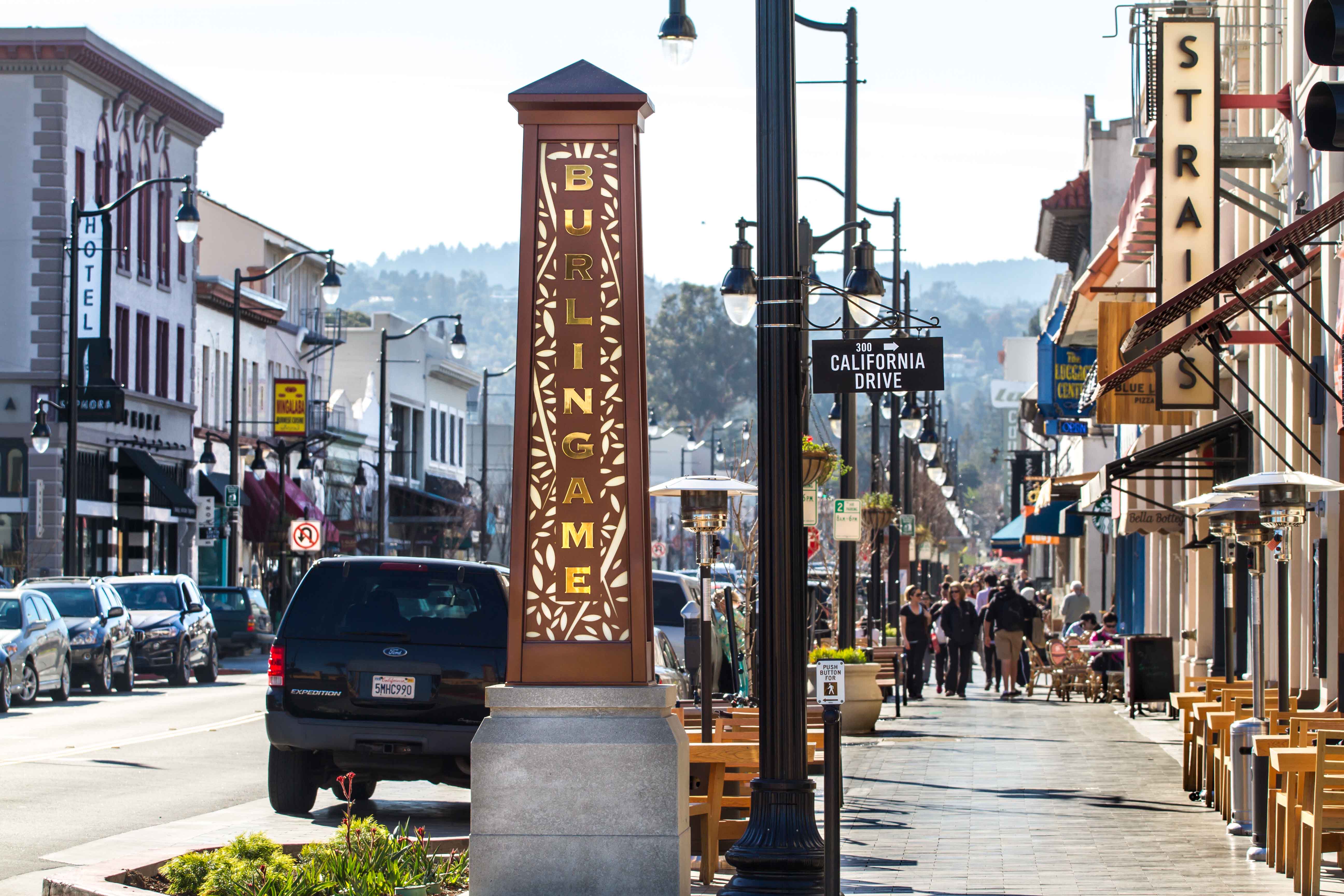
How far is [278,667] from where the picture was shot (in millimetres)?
13938

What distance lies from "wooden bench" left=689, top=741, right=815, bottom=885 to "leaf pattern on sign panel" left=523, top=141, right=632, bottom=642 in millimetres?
2245

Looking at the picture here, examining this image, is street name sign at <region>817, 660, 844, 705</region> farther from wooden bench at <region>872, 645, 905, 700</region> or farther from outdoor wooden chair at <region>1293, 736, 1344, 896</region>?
wooden bench at <region>872, 645, 905, 700</region>

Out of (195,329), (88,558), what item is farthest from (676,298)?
(88,558)

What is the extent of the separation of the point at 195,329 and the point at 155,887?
48554mm

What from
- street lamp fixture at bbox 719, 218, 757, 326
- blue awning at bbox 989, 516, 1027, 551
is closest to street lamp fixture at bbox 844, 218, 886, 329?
street lamp fixture at bbox 719, 218, 757, 326

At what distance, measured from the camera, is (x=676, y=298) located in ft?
473

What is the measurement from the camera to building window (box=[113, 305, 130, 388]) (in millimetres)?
49188

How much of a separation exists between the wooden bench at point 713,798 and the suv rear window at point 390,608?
283 cm

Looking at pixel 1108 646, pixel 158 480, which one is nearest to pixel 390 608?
pixel 1108 646

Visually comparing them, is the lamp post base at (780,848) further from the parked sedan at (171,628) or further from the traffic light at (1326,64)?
the parked sedan at (171,628)

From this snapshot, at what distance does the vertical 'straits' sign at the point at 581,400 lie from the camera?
29.6ft

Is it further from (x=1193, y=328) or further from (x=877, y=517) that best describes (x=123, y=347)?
(x=1193, y=328)

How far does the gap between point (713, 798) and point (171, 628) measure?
22.9 metres

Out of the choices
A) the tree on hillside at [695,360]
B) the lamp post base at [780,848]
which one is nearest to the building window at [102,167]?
the lamp post base at [780,848]
